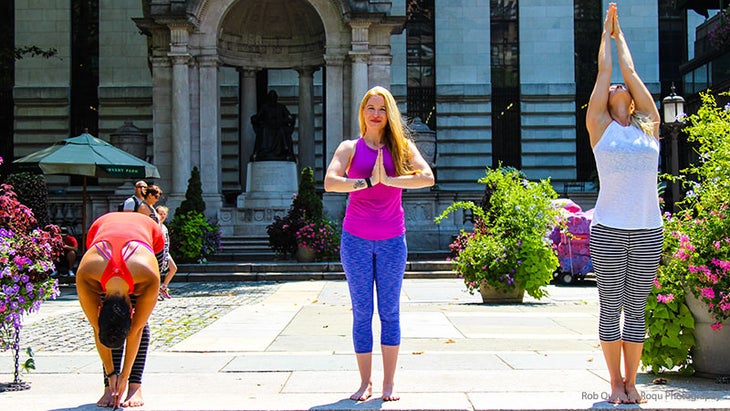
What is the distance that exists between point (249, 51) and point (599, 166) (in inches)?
914

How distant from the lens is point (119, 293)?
5.34 meters

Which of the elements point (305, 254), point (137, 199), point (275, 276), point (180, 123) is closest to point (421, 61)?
point (180, 123)

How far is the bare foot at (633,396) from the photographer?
561cm

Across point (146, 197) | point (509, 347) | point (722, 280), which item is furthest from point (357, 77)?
point (722, 280)

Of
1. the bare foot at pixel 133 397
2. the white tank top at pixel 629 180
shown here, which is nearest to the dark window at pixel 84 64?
the bare foot at pixel 133 397

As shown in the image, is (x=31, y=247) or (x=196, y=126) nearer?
(x=31, y=247)

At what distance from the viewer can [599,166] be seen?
586 centimetres

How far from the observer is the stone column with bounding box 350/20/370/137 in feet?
82.4

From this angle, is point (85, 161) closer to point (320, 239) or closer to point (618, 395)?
point (320, 239)

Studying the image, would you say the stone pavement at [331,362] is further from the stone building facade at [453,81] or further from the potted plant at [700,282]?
the stone building facade at [453,81]

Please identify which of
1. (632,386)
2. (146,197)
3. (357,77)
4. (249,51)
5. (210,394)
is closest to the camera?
(632,386)

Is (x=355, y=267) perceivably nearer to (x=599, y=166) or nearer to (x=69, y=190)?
(x=599, y=166)

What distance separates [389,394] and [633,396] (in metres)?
1.63

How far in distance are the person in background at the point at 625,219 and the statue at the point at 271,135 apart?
2120 cm
